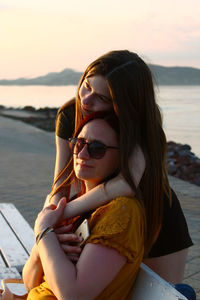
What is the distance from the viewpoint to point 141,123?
209 centimetres

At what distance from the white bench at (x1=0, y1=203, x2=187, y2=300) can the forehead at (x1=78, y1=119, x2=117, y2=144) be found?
498 millimetres

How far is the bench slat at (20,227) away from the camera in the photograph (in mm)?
3420

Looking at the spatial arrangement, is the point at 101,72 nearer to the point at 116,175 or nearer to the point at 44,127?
the point at 116,175

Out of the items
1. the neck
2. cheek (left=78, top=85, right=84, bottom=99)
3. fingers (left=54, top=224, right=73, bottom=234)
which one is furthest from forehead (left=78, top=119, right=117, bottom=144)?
cheek (left=78, top=85, right=84, bottom=99)

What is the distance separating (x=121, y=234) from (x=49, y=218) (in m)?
0.35

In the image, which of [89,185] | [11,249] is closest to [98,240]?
[89,185]

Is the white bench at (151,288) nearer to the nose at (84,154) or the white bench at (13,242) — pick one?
the nose at (84,154)

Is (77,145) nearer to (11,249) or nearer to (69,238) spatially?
(69,238)

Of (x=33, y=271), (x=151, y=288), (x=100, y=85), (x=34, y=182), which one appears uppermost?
(x=100, y=85)

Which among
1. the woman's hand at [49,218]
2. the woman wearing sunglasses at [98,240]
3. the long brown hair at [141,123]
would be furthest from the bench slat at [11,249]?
the long brown hair at [141,123]

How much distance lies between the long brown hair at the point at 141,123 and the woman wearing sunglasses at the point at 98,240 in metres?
0.06

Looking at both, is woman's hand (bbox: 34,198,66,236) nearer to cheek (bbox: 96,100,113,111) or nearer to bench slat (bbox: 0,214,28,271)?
cheek (bbox: 96,100,113,111)

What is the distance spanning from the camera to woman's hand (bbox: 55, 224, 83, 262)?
6.15ft

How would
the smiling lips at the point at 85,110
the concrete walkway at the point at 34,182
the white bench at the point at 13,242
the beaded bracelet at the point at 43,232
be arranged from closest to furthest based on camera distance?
the beaded bracelet at the point at 43,232 → the smiling lips at the point at 85,110 → the white bench at the point at 13,242 → the concrete walkway at the point at 34,182
